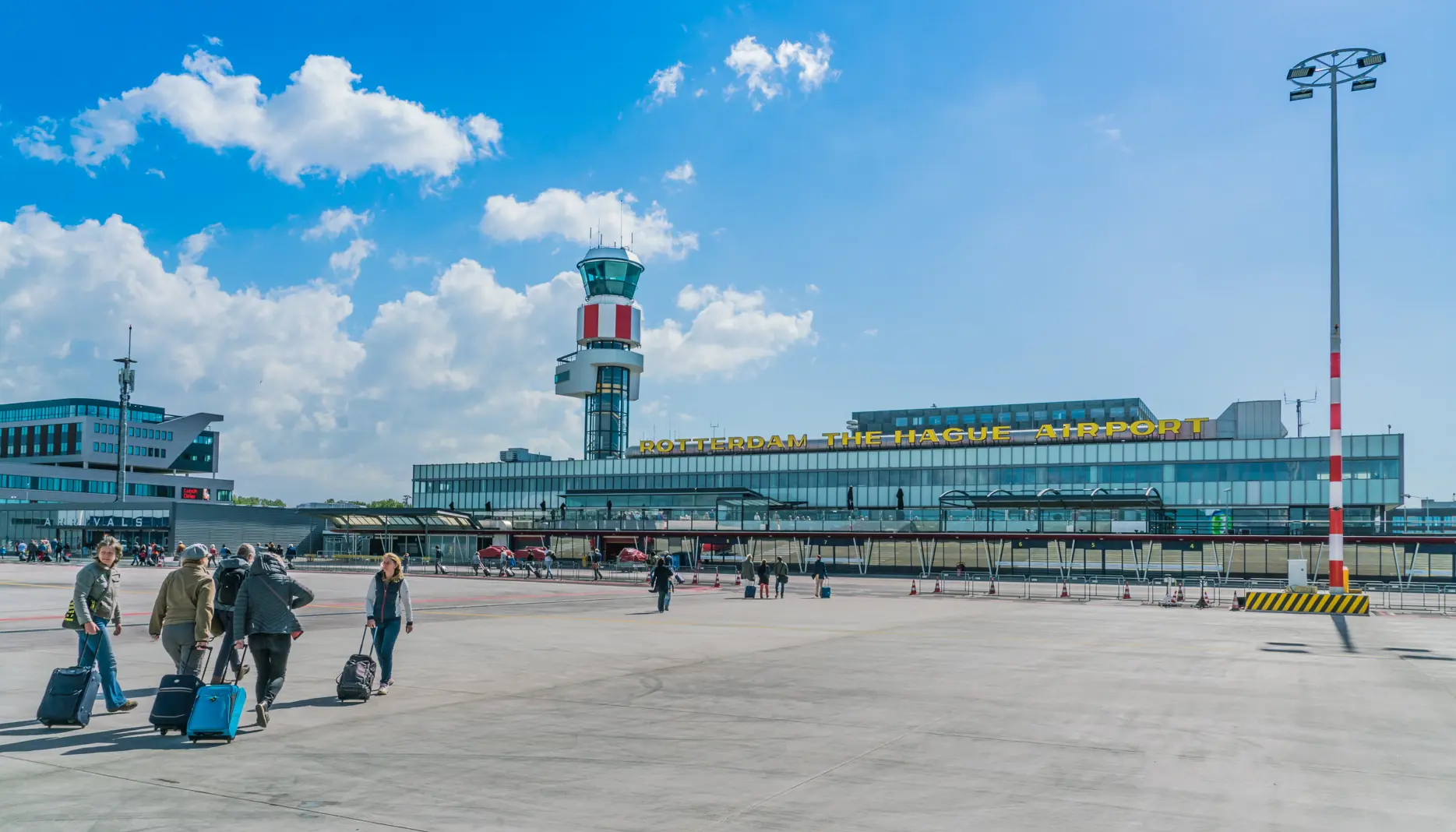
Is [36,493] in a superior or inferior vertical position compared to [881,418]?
inferior

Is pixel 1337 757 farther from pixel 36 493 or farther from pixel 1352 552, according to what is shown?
pixel 36 493

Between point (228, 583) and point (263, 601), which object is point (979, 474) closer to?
point (228, 583)

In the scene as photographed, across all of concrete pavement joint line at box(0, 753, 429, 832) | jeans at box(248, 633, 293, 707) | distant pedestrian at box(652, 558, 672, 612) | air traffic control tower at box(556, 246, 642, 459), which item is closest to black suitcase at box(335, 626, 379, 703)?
jeans at box(248, 633, 293, 707)

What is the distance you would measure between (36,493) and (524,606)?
417 feet

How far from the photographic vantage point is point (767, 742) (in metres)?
11.3

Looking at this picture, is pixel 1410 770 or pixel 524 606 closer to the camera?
pixel 1410 770

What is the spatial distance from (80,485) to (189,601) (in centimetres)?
14922

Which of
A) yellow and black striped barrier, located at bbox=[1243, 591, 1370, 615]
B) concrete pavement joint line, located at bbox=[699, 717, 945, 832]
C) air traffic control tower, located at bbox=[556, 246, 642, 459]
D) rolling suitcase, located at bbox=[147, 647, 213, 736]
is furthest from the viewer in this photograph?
air traffic control tower, located at bbox=[556, 246, 642, 459]

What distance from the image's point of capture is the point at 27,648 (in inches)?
746

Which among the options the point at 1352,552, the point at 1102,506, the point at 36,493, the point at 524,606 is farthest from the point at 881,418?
the point at 524,606

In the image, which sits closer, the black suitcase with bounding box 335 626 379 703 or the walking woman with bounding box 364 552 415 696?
the black suitcase with bounding box 335 626 379 703

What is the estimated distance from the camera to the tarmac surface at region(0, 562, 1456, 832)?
27.5 feet

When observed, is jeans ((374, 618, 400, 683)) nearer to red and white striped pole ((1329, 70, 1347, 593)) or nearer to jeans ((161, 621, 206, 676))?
jeans ((161, 621, 206, 676))

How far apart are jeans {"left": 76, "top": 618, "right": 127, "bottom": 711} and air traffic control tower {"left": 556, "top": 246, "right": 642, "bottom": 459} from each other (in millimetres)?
123628
